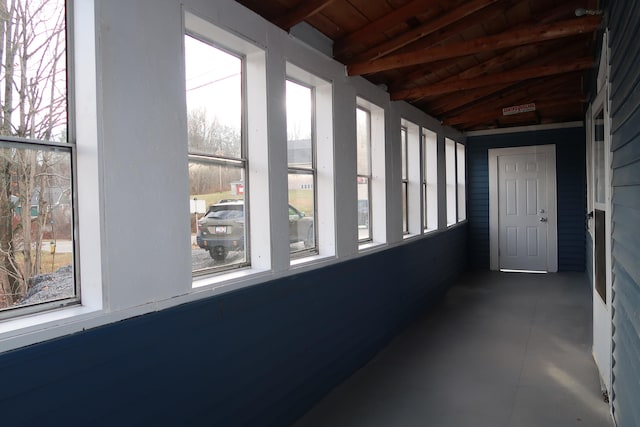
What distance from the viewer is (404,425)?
284 centimetres

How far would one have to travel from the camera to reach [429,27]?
345cm

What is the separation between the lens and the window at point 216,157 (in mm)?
2385

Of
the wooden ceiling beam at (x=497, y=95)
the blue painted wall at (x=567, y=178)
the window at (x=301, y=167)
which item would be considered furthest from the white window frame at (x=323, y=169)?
the blue painted wall at (x=567, y=178)

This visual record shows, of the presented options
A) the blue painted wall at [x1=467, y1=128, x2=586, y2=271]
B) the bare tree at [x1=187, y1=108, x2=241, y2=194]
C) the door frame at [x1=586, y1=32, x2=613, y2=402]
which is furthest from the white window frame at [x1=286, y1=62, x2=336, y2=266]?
the blue painted wall at [x1=467, y1=128, x2=586, y2=271]

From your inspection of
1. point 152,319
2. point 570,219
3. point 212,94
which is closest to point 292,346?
point 152,319

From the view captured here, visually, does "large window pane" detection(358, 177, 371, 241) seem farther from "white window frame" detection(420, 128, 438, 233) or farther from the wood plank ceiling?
"white window frame" detection(420, 128, 438, 233)

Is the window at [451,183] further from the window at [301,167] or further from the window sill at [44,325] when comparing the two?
the window sill at [44,325]

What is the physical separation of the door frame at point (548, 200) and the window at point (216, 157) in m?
6.54

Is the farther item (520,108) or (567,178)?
(567,178)

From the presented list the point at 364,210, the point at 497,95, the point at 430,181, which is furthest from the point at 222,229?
the point at 497,95

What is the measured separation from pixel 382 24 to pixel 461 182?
17.6 feet

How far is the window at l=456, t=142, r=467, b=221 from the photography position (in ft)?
26.7

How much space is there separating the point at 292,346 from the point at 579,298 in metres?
4.67

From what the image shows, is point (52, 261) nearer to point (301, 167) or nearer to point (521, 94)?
point (301, 167)
